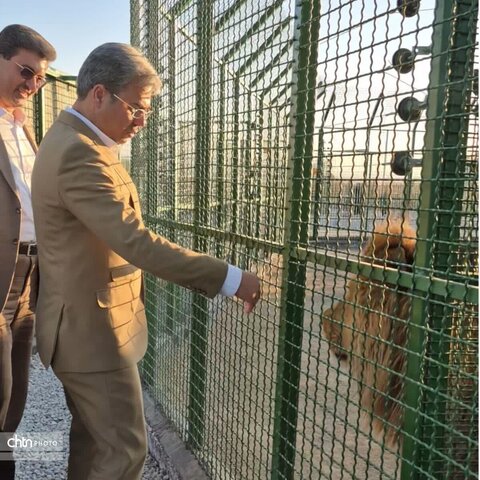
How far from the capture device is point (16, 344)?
121 inches

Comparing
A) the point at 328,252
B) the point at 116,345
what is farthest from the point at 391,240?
the point at 116,345

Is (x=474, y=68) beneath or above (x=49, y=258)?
above

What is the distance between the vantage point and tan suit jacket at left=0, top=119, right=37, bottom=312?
2.78 meters

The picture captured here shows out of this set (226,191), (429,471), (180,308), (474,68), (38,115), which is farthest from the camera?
(38,115)

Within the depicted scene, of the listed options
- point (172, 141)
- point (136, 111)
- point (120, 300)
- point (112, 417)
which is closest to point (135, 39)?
point (172, 141)

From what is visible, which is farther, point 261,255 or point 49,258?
point 261,255

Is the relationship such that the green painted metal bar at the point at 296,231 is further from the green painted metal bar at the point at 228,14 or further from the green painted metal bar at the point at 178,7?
the green painted metal bar at the point at 178,7

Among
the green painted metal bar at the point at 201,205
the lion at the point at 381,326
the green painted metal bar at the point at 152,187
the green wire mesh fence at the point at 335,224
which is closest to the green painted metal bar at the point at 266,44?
the green wire mesh fence at the point at 335,224

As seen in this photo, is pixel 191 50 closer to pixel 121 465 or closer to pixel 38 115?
pixel 121 465

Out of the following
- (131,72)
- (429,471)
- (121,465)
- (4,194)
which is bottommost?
(121,465)

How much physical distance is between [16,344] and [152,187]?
76.5 inches

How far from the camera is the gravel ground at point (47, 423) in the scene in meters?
3.72

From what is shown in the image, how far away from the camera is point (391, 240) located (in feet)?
7.42

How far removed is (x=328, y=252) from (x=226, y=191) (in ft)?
4.11
